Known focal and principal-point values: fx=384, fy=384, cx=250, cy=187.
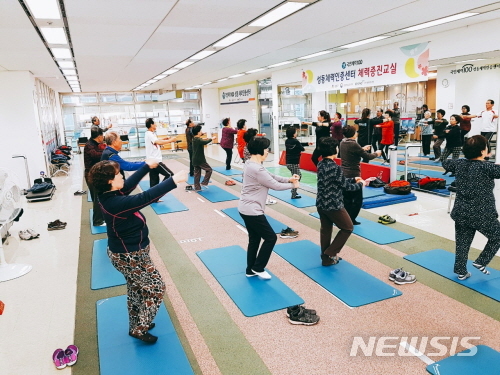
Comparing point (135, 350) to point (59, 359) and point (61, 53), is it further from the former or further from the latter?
point (61, 53)

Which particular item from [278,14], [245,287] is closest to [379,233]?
[245,287]

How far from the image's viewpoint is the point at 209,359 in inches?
113

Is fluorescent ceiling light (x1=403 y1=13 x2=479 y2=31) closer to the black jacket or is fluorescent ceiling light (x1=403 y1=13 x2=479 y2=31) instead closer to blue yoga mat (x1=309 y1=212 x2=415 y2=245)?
the black jacket

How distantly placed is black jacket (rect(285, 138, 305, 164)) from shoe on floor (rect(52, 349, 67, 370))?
4883 mm

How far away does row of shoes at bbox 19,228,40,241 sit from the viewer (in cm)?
578

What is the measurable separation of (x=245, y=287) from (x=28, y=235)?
3809mm

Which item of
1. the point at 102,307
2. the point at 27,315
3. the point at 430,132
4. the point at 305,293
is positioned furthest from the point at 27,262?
the point at 430,132

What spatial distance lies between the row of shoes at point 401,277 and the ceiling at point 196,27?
10.6 ft

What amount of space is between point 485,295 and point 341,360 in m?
1.74

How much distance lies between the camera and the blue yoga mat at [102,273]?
165 inches

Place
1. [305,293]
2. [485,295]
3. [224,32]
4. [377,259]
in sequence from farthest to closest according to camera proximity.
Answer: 1. [224,32]
2. [377,259]
3. [305,293]
4. [485,295]

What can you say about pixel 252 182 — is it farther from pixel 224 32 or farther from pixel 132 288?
pixel 224 32

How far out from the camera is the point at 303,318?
10.8 feet

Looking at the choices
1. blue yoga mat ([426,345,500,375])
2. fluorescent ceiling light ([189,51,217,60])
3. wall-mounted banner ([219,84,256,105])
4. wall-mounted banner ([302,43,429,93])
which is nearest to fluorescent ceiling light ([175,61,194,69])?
fluorescent ceiling light ([189,51,217,60])
